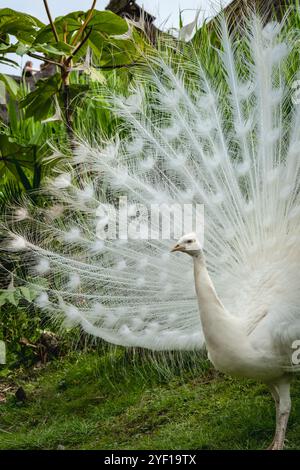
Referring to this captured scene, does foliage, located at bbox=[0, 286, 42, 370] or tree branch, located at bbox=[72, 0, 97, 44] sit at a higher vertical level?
tree branch, located at bbox=[72, 0, 97, 44]

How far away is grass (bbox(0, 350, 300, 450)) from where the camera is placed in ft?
13.2

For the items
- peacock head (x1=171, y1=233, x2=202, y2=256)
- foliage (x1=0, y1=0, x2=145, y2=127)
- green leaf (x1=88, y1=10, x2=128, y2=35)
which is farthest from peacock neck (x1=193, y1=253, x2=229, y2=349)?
green leaf (x1=88, y1=10, x2=128, y2=35)

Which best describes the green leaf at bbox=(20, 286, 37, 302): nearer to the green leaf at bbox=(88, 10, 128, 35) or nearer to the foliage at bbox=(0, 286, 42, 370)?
the foliage at bbox=(0, 286, 42, 370)

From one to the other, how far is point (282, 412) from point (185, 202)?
1279 millimetres

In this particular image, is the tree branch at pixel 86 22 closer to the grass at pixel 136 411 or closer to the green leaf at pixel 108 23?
the green leaf at pixel 108 23

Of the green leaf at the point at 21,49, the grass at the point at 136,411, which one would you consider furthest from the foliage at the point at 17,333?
the green leaf at the point at 21,49

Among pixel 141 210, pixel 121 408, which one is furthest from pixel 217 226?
pixel 121 408

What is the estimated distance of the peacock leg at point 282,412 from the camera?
347cm

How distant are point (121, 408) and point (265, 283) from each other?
1784mm

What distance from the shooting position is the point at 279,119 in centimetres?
390

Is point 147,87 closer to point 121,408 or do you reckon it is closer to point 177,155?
point 177,155

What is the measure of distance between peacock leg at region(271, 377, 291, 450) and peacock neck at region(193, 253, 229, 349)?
451 mm

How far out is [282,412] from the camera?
137 inches

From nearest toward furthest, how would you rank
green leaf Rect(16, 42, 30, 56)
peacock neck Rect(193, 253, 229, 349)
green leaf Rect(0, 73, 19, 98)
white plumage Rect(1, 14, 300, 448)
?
1. peacock neck Rect(193, 253, 229, 349)
2. white plumage Rect(1, 14, 300, 448)
3. green leaf Rect(16, 42, 30, 56)
4. green leaf Rect(0, 73, 19, 98)
